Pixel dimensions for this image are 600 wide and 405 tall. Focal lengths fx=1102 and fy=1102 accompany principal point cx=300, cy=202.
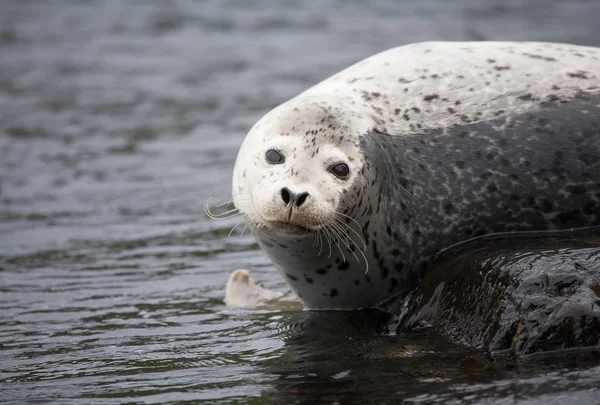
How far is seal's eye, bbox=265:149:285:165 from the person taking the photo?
229 inches

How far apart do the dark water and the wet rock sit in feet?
0.49

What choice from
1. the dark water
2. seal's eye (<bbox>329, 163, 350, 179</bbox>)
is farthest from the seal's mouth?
the dark water

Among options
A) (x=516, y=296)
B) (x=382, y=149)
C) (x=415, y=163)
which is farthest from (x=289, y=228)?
(x=516, y=296)

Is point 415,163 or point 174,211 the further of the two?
point 174,211

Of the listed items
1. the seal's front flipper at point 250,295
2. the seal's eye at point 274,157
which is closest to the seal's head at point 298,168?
the seal's eye at point 274,157

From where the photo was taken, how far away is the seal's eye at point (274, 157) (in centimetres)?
582

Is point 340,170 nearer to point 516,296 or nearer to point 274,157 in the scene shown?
point 274,157

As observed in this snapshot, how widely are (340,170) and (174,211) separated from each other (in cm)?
366

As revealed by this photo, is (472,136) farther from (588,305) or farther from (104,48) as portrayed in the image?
(104,48)

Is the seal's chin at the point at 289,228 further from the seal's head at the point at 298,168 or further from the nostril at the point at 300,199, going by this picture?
the nostril at the point at 300,199

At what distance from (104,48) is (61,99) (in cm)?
316

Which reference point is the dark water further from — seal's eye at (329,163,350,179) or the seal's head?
seal's eye at (329,163,350,179)

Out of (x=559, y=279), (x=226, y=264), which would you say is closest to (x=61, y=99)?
(x=226, y=264)

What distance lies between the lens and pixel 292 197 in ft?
17.9
